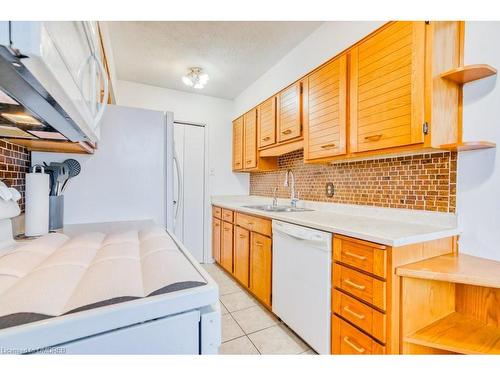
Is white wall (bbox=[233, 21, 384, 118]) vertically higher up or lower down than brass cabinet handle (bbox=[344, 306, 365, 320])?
higher up

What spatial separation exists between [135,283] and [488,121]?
1.79 m

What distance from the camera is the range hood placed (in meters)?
0.40

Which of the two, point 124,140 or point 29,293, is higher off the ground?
point 124,140

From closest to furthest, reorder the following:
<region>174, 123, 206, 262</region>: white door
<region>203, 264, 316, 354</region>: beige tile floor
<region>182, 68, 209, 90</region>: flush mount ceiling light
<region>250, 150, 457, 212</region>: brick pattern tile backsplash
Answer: <region>250, 150, 457, 212</region>: brick pattern tile backsplash → <region>203, 264, 316, 354</region>: beige tile floor → <region>182, 68, 209, 90</region>: flush mount ceiling light → <region>174, 123, 206, 262</region>: white door

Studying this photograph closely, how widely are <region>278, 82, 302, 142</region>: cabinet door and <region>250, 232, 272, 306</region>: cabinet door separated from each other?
101cm

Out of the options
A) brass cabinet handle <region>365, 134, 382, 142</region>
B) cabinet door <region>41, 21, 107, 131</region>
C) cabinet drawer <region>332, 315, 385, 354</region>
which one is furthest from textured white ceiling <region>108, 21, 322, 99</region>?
cabinet drawer <region>332, 315, 385, 354</region>

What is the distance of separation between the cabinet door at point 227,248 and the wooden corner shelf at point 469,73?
2.25 meters

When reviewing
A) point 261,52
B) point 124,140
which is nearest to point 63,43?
point 124,140

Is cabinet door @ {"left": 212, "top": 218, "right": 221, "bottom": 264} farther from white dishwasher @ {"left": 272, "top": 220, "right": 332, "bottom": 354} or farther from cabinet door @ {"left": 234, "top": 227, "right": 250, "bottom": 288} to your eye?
white dishwasher @ {"left": 272, "top": 220, "right": 332, "bottom": 354}

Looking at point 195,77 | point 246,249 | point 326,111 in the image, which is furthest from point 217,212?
point 326,111

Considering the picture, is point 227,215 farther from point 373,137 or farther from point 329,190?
point 373,137

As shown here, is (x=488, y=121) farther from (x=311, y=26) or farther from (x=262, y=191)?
(x=262, y=191)

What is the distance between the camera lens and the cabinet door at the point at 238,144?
10.9 feet
